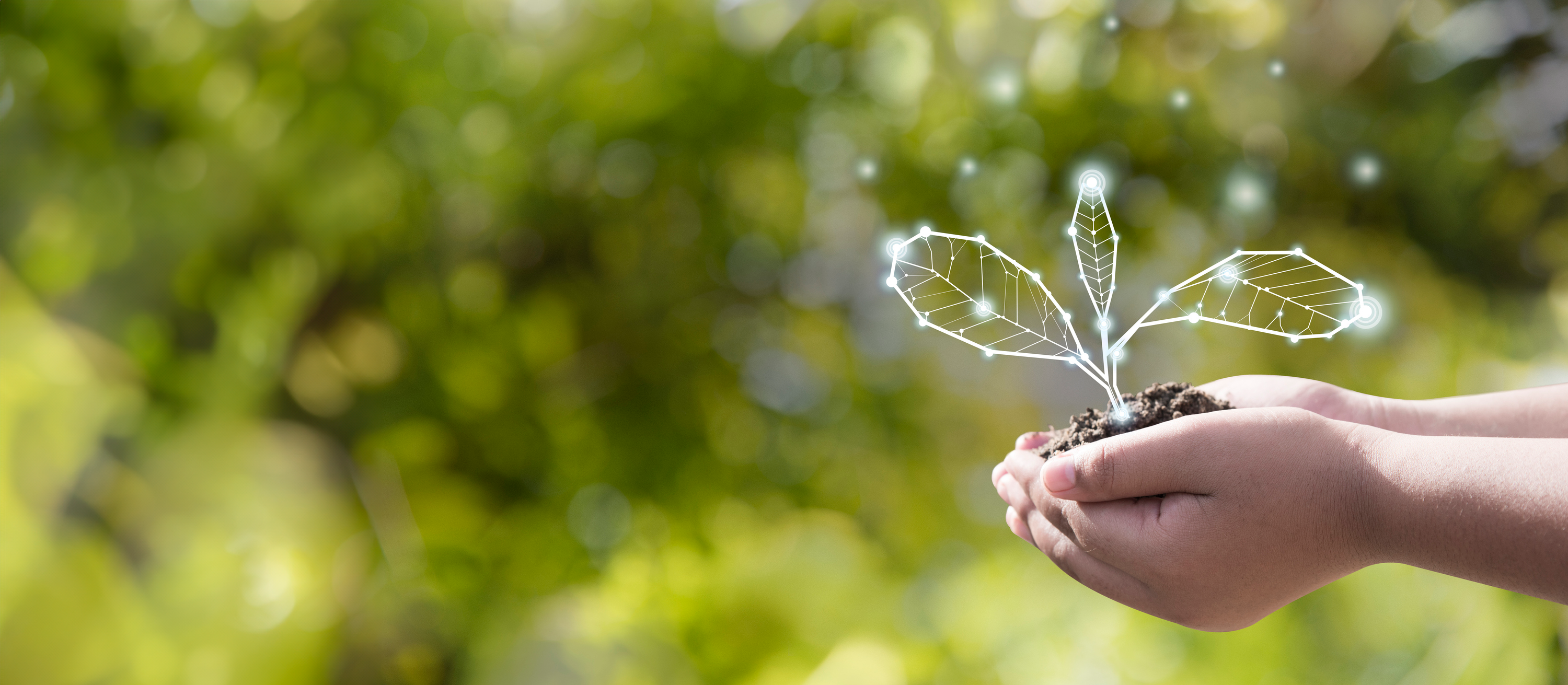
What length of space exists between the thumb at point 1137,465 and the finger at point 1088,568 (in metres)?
0.04

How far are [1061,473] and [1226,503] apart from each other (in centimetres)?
5

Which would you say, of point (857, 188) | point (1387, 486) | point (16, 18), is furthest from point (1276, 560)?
point (16, 18)

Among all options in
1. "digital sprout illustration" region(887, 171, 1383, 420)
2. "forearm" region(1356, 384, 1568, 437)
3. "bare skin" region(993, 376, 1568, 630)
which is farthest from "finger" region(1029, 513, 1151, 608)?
"digital sprout illustration" region(887, 171, 1383, 420)

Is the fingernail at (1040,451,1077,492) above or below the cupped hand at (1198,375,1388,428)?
below

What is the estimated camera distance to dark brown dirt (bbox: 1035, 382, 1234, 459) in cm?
28

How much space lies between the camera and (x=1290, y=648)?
497 mm

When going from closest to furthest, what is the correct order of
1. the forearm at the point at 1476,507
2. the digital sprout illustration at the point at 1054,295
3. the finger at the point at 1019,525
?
the forearm at the point at 1476,507
the finger at the point at 1019,525
the digital sprout illustration at the point at 1054,295

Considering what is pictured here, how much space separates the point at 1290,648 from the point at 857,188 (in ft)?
1.43

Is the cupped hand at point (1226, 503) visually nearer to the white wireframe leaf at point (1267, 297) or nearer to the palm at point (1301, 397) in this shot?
the palm at point (1301, 397)

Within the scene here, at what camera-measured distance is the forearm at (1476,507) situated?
202 mm

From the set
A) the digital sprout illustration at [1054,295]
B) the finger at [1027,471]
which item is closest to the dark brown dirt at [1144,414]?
the finger at [1027,471]

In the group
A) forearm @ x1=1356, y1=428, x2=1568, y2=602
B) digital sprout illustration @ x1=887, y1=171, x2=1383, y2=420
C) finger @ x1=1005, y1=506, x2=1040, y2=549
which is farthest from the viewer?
digital sprout illustration @ x1=887, y1=171, x2=1383, y2=420

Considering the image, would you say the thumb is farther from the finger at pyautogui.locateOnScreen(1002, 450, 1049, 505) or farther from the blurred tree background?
the blurred tree background

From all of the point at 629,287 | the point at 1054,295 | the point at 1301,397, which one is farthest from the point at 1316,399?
the point at 629,287
